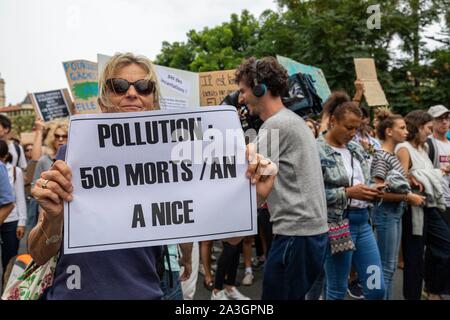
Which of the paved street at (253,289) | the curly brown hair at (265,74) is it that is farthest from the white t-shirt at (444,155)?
the curly brown hair at (265,74)

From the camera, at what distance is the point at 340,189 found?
3061 mm

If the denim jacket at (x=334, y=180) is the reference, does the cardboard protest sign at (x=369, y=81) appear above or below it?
above

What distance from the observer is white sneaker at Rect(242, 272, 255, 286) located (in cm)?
518

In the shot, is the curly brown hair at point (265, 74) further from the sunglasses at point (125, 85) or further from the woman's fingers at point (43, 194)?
the woman's fingers at point (43, 194)

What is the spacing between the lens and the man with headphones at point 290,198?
8.23ft

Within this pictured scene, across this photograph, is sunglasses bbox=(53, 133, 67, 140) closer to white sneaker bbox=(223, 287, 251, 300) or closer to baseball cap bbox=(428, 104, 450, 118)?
white sneaker bbox=(223, 287, 251, 300)

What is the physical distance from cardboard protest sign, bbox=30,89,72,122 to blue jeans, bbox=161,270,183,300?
14.9 feet

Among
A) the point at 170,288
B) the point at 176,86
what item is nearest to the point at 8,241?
the point at 176,86

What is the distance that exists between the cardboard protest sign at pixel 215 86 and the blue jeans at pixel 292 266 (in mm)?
1476

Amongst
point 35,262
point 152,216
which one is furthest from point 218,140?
point 35,262

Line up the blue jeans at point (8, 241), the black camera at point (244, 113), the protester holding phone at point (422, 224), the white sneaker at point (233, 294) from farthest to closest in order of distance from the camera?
the white sneaker at point (233, 294)
the blue jeans at point (8, 241)
the protester holding phone at point (422, 224)
the black camera at point (244, 113)

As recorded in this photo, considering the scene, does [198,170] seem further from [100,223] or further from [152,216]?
[100,223]

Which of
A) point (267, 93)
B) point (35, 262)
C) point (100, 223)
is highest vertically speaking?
point (267, 93)
